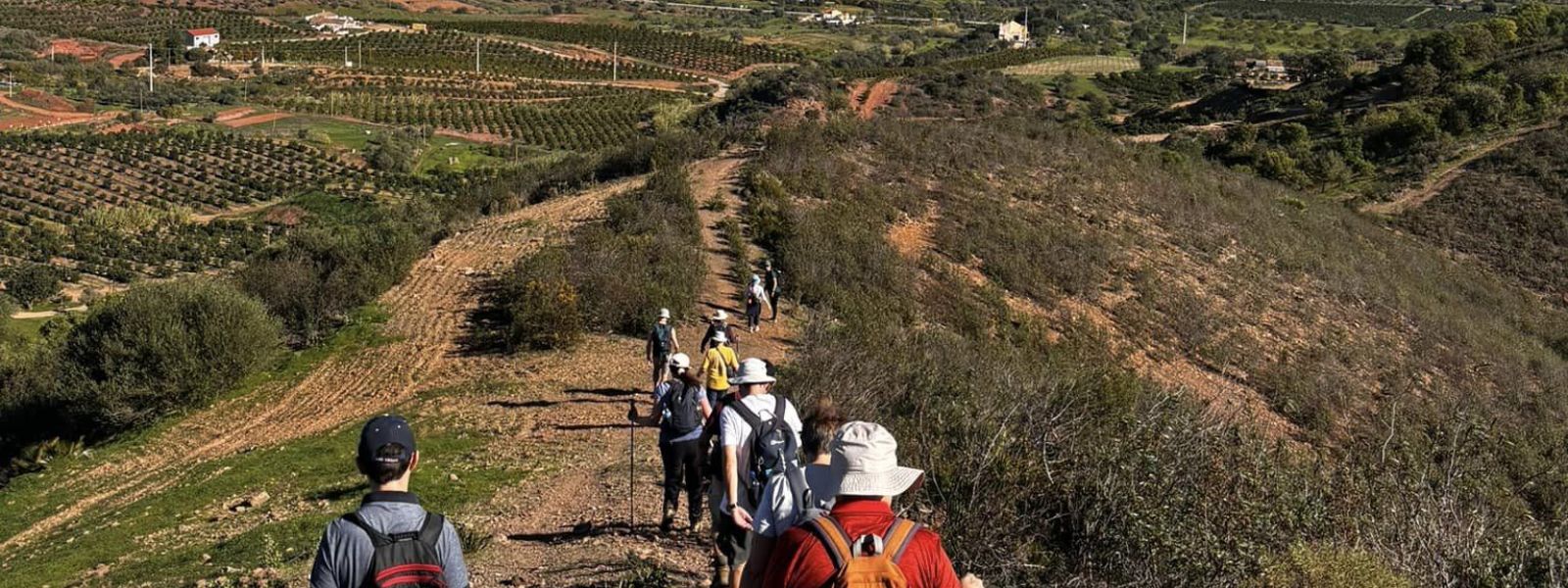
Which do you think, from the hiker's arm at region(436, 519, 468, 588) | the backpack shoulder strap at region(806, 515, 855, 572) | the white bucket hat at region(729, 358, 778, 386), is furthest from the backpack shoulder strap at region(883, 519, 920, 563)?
the white bucket hat at region(729, 358, 778, 386)

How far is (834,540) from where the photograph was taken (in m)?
3.28

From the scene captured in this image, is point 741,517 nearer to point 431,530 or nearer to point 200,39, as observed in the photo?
point 431,530

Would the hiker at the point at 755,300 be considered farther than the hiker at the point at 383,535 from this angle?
Yes

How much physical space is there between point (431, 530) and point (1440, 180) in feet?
132

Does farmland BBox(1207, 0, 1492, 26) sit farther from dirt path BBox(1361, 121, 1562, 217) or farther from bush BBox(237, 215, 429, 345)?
bush BBox(237, 215, 429, 345)

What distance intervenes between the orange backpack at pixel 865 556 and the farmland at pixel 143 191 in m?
40.2

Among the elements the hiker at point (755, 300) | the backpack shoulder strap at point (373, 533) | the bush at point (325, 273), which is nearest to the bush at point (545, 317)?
the hiker at point (755, 300)

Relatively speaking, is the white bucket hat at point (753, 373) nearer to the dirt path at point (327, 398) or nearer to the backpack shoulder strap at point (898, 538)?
the backpack shoulder strap at point (898, 538)

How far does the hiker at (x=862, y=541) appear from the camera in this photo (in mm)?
3250

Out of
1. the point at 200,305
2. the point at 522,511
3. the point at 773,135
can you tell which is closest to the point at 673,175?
the point at 773,135

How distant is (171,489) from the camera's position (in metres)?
11.1

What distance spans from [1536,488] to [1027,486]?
8.16 metres

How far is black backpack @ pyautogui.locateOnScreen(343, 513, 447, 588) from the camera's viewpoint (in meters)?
3.60

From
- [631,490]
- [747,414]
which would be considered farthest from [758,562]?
[631,490]
